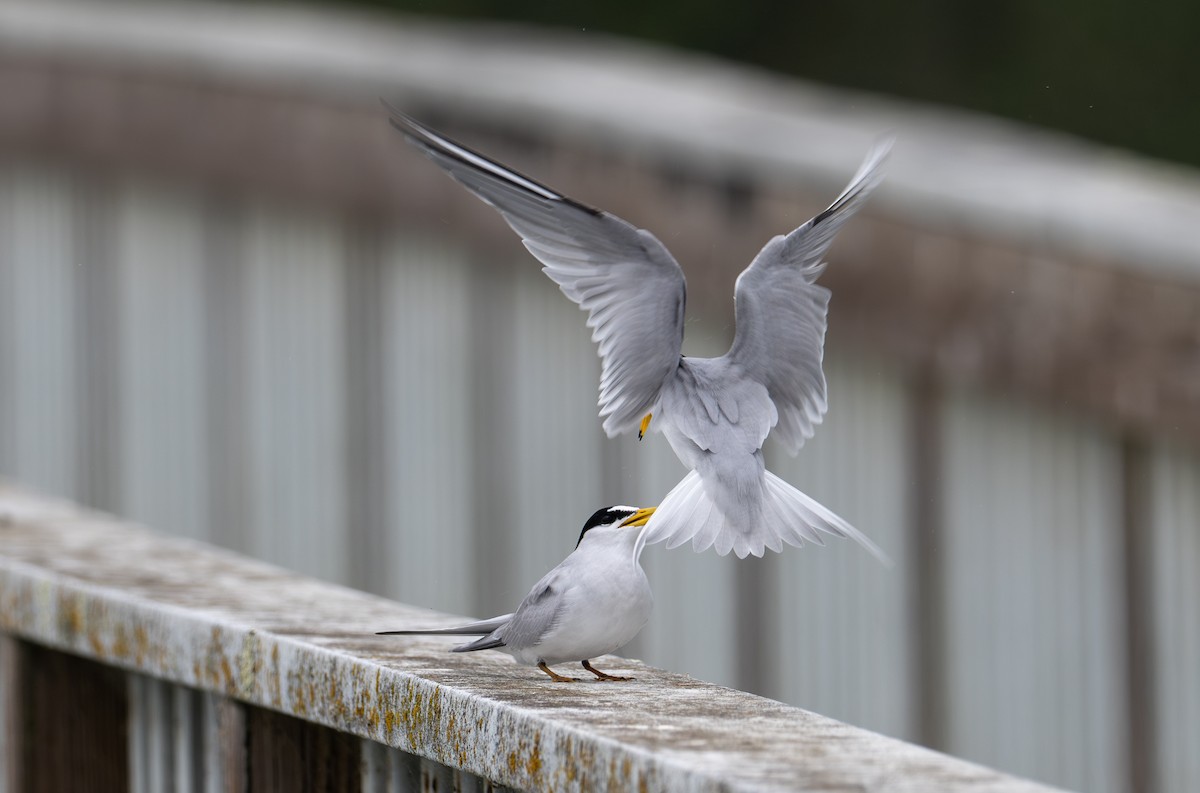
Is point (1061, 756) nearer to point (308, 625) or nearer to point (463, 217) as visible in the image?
point (463, 217)

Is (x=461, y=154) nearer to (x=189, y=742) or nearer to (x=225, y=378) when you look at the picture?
(x=189, y=742)

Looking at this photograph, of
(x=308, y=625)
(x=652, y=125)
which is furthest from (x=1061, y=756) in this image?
(x=308, y=625)

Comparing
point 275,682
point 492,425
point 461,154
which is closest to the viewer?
point 461,154

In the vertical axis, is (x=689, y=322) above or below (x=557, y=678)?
above

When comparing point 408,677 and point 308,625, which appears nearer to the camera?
point 408,677

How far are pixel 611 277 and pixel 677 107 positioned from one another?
13.5ft

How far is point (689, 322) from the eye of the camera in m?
3.09

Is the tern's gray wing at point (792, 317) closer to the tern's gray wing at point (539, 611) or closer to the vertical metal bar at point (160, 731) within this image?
the tern's gray wing at point (539, 611)

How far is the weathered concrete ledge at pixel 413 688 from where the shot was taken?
164 centimetres

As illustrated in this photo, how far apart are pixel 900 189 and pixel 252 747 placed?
10.1 feet

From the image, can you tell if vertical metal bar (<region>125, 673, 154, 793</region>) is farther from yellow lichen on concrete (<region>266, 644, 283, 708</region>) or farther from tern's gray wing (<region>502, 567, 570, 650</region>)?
tern's gray wing (<region>502, 567, 570, 650</region>)

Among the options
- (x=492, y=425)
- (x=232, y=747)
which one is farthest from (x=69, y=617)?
(x=492, y=425)

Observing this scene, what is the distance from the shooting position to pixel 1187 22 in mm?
7152

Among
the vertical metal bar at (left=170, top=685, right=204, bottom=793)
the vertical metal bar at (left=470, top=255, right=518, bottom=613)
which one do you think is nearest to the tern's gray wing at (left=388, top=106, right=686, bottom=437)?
the vertical metal bar at (left=170, top=685, right=204, bottom=793)
